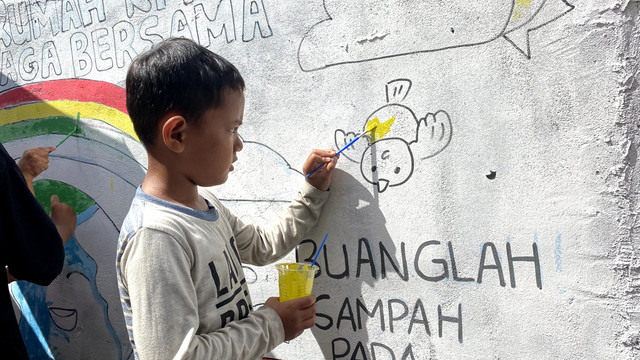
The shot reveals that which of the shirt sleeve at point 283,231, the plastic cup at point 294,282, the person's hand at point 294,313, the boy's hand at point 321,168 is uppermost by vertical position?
the boy's hand at point 321,168

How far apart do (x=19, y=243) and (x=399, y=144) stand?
63.0 inches

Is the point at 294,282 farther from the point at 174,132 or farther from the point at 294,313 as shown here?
the point at 174,132

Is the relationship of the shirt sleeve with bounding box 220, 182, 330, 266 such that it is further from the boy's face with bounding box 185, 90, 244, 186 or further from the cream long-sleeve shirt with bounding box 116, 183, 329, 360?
the boy's face with bounding box 185, 90, 244, 186

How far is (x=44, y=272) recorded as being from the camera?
2236mm

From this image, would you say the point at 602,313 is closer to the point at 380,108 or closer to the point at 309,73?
the point at 380,108

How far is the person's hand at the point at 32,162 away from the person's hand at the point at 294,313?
1646 millimetres

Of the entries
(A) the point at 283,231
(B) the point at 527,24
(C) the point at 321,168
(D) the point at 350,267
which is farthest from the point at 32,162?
(B) the point at 527,24

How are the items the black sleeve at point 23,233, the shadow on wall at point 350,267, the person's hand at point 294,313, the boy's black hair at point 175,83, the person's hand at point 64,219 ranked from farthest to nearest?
1. the person's hand at point 64,219
2. the black sleeve at point 23,233
3. the shadow on wall at point 350,267
4. the person's hand at point 294,313
5. the boy's black hair at point 175,83

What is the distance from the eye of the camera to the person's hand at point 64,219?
108 inches

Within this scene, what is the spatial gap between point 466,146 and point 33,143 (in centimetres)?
246

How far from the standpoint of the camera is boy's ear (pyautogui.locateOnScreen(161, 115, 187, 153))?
1470mm

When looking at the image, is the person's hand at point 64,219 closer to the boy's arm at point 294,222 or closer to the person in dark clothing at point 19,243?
the person in dark clothing at point 19,243

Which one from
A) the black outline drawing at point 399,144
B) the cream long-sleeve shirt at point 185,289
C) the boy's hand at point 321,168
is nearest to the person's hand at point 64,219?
the cream long-sleeve shirt at point 185,289

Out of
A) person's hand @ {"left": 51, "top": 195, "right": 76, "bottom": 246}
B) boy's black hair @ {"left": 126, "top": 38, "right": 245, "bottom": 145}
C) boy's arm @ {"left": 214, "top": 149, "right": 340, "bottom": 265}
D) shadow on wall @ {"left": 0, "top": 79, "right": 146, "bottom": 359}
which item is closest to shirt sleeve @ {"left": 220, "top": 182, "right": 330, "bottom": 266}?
boy's arm @ {"left": 214, "top": 149, "right": 340, "bottom": 265}
